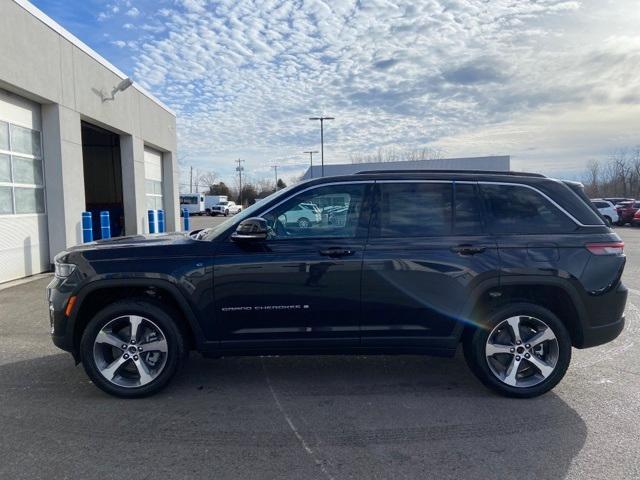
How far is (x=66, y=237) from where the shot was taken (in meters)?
11.2

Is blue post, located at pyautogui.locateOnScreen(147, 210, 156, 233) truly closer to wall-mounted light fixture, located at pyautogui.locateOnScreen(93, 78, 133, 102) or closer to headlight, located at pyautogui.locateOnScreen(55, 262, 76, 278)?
wall-mounted light fixture, located at pyautogui.locateOnScreen(93, 78, 133, 102)

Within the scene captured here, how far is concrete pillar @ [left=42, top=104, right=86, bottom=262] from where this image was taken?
10.9m

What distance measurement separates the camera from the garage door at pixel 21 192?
9617 mm

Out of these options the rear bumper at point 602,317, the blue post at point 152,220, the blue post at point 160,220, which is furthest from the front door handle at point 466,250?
the blue post at point 160,220

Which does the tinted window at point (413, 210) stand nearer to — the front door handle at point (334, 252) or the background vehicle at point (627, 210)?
the front door handle at point (334, 252)

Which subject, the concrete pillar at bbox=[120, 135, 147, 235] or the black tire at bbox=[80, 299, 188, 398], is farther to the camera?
the concrete pillar at bbox=[120, 135, 147, 235]

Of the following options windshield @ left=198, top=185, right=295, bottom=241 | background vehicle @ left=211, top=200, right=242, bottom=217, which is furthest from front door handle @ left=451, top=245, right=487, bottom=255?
background vehicle @ left=211, top=200, right=242, bottom=217

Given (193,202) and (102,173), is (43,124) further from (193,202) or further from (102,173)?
(193,202)

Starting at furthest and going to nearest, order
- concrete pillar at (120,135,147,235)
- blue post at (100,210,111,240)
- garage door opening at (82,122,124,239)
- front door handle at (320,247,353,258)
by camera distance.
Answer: garage door opening at (82,122,124,239) → concrete pillar at (120,135,147,235) → blue post at (100,210,111,240) → front door handle at (320,247,353,258)

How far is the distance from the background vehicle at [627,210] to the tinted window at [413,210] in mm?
28796

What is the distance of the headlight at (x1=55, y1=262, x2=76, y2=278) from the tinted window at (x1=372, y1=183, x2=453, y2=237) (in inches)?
101

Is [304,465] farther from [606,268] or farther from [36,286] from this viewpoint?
[36,286]

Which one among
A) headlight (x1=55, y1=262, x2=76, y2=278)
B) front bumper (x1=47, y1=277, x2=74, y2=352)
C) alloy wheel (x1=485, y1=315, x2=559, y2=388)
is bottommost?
alloy wheel (x1=485, y1=315, x2=559, y2=388)

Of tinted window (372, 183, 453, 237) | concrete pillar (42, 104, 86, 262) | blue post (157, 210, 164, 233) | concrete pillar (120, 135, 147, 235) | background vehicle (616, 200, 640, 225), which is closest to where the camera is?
tinted window (372, 183, 453, 237)
